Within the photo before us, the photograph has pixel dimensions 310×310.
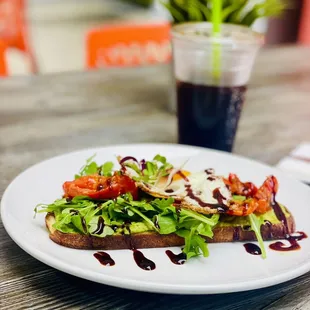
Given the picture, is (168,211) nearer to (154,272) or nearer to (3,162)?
(154,272)

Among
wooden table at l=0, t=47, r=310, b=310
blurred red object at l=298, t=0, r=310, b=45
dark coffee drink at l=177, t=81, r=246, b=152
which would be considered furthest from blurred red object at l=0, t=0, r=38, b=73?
blurred red object at l=298, t=0, r=310, b=45

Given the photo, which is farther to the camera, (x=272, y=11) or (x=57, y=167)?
(x=272, y=11)

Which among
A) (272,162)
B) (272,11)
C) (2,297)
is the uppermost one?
(272,11)

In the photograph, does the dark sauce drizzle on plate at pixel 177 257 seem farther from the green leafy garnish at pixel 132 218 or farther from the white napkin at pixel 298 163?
the white napkin at pixel 298 163

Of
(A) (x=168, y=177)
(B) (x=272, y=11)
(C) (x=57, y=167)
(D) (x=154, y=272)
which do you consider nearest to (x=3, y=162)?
(C) (x=57, y=167)

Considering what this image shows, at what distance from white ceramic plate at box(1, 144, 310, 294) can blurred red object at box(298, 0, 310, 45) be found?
11.2ft

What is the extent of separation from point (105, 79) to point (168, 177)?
2.95 ft

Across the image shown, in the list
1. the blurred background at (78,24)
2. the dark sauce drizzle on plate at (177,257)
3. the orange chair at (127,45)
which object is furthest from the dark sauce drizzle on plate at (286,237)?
the blurred background at (78,24)

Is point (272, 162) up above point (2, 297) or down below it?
below

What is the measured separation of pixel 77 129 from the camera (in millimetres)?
1155

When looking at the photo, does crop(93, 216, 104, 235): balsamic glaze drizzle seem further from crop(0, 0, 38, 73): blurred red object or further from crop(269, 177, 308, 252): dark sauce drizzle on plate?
crop(0, 0, 38, 73): blurred red object

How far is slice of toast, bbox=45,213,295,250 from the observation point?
1.94 ft

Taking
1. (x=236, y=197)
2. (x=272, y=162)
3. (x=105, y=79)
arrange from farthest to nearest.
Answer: (x=105, y=79) < (x=272, y=162) < (x=236, y=197)

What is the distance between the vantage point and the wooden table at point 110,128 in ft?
1.86
